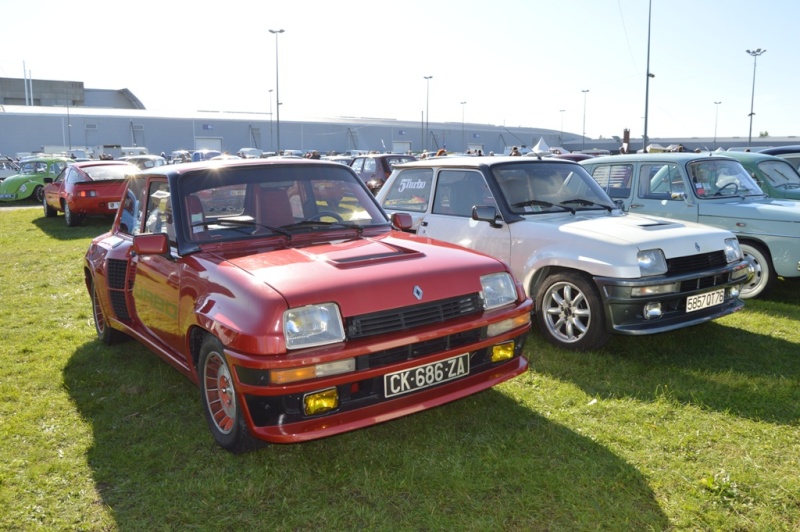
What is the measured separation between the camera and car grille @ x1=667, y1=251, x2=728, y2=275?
4.88 m

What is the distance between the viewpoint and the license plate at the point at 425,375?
10.4ft

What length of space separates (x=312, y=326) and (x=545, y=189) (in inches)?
138

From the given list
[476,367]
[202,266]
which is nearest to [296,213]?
[202,266]

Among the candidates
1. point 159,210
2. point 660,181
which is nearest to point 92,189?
point 159,210

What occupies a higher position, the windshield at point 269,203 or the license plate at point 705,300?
the windshield at point 269,203

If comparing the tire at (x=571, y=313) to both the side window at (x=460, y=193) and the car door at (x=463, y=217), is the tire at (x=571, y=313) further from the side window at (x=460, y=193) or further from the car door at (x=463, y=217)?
the side window at (x=460, y=193)

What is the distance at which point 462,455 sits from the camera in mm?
3451

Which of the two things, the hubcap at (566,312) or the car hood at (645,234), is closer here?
the car hood at (645,234)

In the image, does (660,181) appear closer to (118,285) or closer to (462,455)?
(462,455)

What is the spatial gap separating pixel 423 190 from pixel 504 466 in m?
3.78

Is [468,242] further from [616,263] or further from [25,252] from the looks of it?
[25,252]

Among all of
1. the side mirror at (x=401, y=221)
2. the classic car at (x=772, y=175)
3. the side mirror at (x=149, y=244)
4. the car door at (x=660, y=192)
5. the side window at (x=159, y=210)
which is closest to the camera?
the side mirror at (x=149, y=244)

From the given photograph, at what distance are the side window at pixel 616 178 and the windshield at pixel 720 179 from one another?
69cm

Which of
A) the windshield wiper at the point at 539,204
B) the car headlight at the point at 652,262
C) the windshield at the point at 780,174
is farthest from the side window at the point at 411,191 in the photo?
the windshield at the point at 780,174
